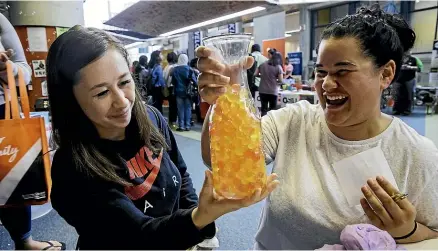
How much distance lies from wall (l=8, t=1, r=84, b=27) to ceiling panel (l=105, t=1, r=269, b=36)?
2.49 metres

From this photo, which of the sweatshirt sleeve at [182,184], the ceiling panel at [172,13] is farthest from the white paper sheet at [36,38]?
the ceiling panel at [172,13]

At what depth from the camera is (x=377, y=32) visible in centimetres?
83

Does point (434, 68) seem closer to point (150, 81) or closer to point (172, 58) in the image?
point (172, 58)

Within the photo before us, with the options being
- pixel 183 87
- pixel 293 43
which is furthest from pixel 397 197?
pixel 293 43

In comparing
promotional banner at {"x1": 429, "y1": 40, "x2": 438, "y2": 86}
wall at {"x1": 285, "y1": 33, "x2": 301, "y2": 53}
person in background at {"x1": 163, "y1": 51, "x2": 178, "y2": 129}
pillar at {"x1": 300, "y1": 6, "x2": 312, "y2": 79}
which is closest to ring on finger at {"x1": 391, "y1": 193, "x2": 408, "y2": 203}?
person in background at {"x1": 163, "y1": 51, "x2": 178, "y2": 129}

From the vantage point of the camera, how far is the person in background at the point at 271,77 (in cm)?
461

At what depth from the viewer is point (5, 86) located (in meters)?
1.15

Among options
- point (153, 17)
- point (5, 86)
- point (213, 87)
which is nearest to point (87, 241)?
point (213, 87)

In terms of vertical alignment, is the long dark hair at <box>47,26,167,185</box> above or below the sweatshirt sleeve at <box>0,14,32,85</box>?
below

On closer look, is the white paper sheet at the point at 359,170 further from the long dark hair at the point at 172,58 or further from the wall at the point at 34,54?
the long dark hair at the point at 172,58

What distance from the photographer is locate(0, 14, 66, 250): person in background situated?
3.83ft

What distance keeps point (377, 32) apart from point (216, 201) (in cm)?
66

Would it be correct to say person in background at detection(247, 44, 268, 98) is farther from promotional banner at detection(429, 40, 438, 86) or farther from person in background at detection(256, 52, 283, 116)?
promotional banner at detection(429, 40, 438, 86)

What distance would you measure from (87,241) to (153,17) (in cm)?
556
